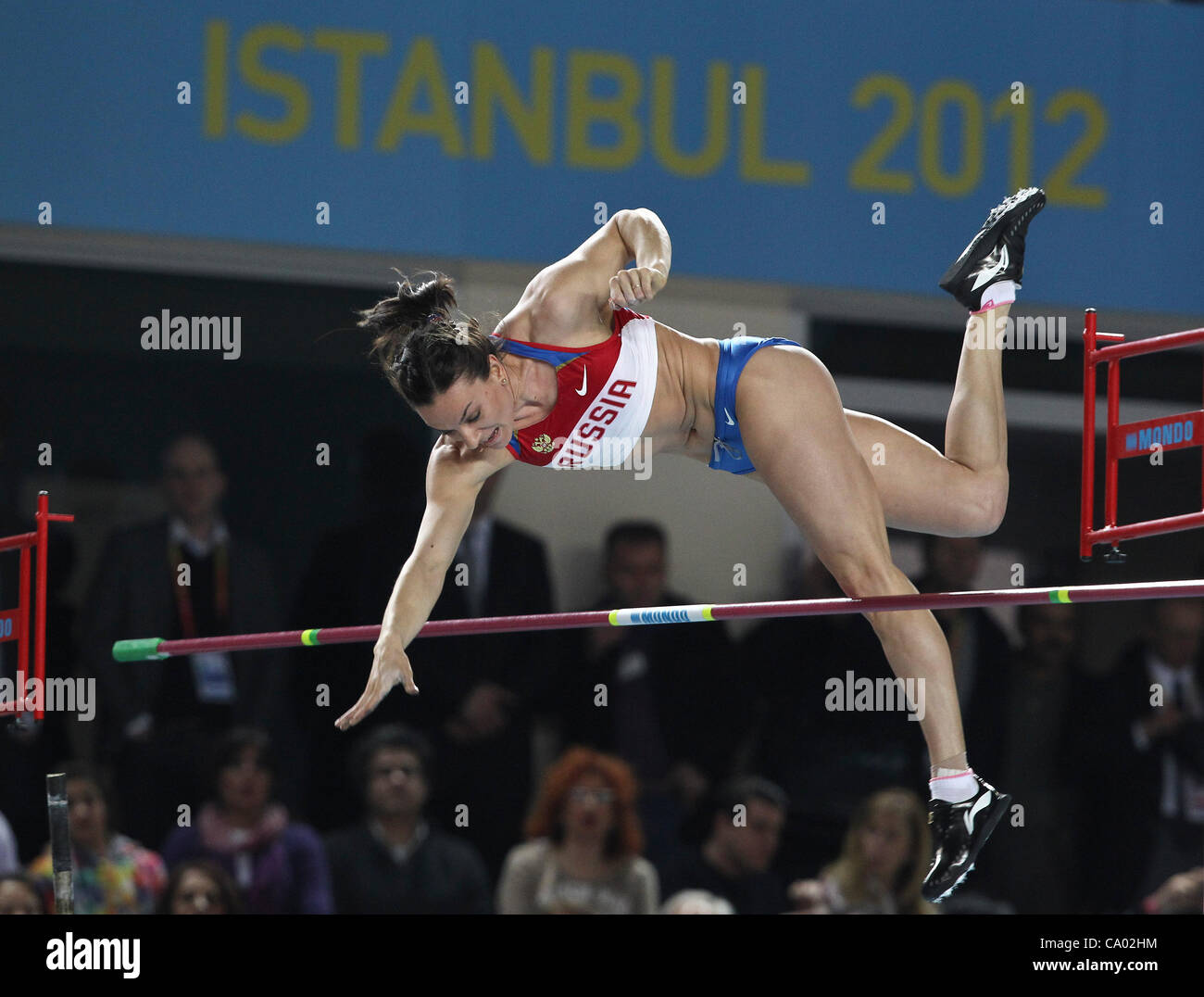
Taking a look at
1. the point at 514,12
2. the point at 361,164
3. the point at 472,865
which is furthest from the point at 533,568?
the point at 514,12

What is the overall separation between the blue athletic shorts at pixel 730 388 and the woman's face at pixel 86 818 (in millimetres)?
2743

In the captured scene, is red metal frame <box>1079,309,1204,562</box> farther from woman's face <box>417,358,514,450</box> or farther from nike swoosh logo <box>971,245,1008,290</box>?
woman's face <box>417,358,514,450</box>

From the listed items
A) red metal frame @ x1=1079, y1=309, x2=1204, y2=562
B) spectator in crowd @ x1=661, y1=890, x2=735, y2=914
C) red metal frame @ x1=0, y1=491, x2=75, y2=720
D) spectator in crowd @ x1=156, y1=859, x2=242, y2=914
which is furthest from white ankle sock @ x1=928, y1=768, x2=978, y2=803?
spectator in crowd @ x1=156, y1=859, x2=242, y2=914

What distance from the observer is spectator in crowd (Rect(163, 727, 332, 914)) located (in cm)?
618

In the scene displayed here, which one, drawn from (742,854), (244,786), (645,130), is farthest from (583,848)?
(645,130)

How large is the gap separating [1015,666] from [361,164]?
3326 millimetres

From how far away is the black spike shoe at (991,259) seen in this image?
4734 millimetres

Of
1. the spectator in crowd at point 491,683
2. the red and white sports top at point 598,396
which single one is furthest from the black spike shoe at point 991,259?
the spectator in crowd at point 491,683

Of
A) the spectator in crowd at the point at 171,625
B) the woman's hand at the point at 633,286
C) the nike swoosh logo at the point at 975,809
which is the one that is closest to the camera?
the woman's hand at the point at 633,286

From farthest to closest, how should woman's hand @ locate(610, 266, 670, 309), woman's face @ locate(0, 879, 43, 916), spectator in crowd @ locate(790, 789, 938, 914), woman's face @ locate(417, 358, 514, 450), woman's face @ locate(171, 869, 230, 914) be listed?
spectator in crowd @ locate(790, 789, 938, 914) → woman's face @ locate(171, 869, 230, 914) → woman's face @ locate(0, 879, 43, 916) → woman's face @ locate(417, 358, 514, 450) → woman's hand @ locate(610, 266, 670, 309)

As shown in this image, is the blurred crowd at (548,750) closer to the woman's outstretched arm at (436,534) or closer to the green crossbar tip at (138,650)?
the green crossbar tip at (138,650)

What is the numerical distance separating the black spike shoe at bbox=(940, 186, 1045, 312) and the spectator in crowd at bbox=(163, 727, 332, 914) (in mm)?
3062

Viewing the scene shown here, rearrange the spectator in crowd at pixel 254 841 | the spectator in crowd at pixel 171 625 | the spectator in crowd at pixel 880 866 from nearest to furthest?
the spectator in crowd at pixel 254 841 → the spectator in crowd at pixel 880 866 → the spectator in crowd at pixel 171 625

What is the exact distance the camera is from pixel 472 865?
6.34 meters
